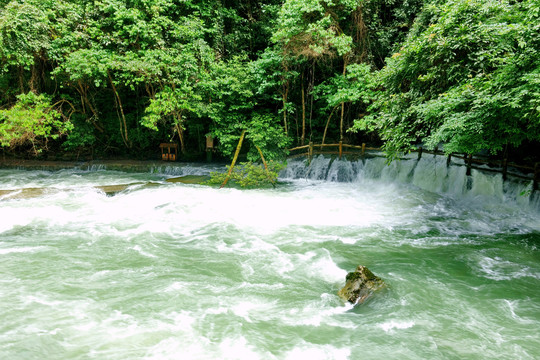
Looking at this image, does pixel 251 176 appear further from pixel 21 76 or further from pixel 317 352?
pixel 21 76

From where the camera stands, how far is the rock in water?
4.27 meters

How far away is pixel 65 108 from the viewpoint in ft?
50.8

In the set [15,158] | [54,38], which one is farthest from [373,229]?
[15,158]

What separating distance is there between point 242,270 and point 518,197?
7.87 metres

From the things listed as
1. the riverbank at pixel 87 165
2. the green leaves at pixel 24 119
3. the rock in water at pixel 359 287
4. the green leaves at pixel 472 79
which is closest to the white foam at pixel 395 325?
the rock in water at pixel 359 287

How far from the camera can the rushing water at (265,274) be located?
3.54m

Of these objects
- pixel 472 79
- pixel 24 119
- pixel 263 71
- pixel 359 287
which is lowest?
pixel 359 287

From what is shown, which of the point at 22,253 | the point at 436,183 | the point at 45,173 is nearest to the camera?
the point at 22,253

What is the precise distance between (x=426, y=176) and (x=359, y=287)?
26.5ft

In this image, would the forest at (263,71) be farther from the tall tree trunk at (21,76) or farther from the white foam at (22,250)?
the white foam at (22,250)

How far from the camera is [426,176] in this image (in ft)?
36.3

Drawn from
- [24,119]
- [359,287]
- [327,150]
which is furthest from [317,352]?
[24,119]

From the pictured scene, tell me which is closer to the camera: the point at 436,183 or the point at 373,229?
the point at 373,229

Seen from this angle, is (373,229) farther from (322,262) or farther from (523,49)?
(523,49)
